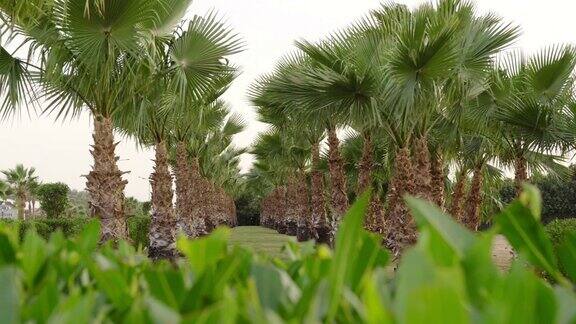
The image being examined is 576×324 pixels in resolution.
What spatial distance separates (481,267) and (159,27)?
10.1m

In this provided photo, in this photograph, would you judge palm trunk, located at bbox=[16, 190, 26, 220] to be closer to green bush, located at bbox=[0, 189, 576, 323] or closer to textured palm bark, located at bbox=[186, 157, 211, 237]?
textured palm bark, located at bbox=[186, 157, 211, 237]

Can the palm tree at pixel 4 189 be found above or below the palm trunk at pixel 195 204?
above

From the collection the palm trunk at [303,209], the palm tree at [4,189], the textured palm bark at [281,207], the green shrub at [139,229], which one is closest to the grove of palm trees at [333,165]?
the green shrub at [139,229]

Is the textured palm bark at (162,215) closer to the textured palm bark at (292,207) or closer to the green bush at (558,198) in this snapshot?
the textured palm bark at (292,207)

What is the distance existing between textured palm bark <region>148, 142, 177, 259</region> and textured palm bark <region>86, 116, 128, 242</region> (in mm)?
2595

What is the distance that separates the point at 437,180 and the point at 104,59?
7.47m

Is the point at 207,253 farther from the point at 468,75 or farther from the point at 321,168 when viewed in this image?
the point at 321,168

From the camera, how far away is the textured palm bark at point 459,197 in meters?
15.9

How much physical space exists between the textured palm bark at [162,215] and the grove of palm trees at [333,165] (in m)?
0.03

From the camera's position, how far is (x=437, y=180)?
41.3ft

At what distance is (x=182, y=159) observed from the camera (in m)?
18.5

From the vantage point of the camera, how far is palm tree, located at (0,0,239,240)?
8.03 meters

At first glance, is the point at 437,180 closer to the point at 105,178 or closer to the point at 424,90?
the point at 424,90

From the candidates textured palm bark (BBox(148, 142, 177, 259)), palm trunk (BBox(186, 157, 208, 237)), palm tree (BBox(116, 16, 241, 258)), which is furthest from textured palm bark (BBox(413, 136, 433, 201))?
palm trunk (BBox(186, 157, 208, 237))
